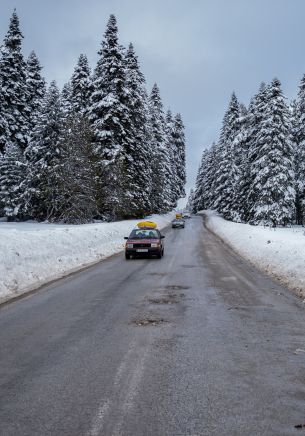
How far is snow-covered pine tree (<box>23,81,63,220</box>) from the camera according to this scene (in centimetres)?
3700

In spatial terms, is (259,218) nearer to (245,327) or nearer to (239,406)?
(245,327)

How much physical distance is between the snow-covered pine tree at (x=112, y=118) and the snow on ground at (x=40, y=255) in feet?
50.2

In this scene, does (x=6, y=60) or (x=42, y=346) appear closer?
(x=42, y=346)

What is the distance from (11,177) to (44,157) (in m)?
6.05

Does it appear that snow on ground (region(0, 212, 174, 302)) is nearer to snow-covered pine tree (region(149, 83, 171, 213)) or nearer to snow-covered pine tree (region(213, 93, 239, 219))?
snow-covered pine tree (region(213, 93, 239, 219))

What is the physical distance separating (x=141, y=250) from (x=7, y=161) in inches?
1106

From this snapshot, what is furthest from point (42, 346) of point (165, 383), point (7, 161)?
point (7, 161)

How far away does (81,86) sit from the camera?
4856cm

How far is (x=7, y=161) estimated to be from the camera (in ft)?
138

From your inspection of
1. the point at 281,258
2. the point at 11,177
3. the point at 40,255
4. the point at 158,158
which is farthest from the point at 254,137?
the point at 40,255

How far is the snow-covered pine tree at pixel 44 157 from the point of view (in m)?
37.0

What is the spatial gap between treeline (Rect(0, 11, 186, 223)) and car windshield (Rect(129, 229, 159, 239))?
48.4 ft

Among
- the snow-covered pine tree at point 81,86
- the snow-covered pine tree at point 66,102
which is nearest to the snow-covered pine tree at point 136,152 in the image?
the snow-covered pine tree at point 81,86

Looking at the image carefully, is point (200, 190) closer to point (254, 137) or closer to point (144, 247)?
point (254, 137)
